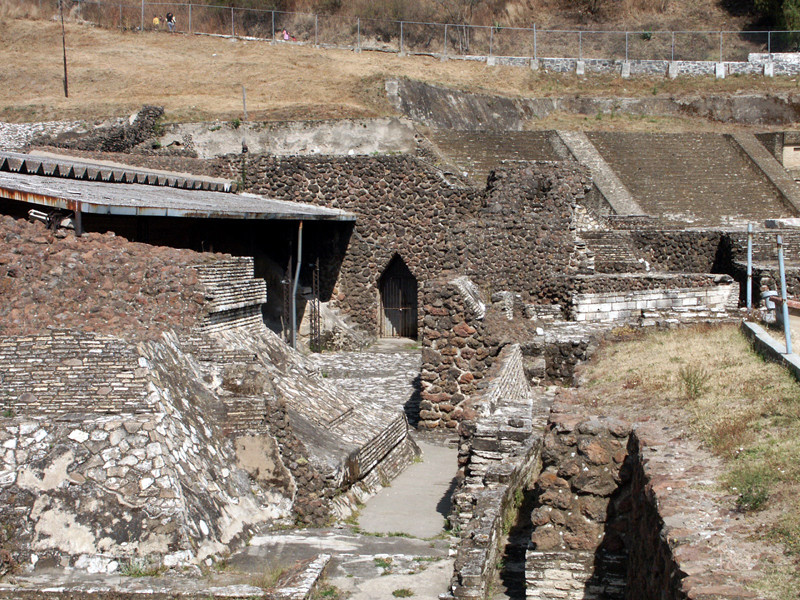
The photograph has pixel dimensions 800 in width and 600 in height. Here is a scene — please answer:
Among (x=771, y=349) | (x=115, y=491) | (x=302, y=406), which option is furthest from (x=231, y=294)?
(x=771, y=349)

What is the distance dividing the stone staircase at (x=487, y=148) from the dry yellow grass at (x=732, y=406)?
16.8 m

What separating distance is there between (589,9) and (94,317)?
48.7 metres

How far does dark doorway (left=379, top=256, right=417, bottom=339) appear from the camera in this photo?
2200cm

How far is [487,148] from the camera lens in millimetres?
29672

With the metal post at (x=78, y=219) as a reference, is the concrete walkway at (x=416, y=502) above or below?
below

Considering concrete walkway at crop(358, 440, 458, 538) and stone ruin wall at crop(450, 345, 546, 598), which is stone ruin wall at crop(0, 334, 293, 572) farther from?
stone ruin wall at crop(450, 345, 546, 598)

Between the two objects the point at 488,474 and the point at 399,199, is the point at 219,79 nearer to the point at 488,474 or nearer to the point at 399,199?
the point at 399,199

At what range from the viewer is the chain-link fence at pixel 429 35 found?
4288cm

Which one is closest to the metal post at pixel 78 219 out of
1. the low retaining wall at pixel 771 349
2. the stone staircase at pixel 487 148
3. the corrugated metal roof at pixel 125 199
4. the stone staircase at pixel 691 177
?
the corrugated metal roof at pixel 125 199

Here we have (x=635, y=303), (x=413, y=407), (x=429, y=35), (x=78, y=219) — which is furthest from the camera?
(x=429, y=35)

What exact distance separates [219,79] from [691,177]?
16.5 meters

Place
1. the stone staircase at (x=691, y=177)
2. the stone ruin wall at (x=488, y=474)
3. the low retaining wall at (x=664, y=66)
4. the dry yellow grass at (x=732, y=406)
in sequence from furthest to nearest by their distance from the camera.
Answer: the low retaining wall at (x=664, y=66), the stone staircase at (x=691, y=177), the stone ruin wall at (x=488, y=474), the dry yellow grass at (x=732, y=406)

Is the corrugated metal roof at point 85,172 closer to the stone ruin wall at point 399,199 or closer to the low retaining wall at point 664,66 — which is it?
the stone ruin wall at point 399,199

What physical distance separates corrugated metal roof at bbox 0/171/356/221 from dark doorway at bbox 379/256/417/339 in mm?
3968
